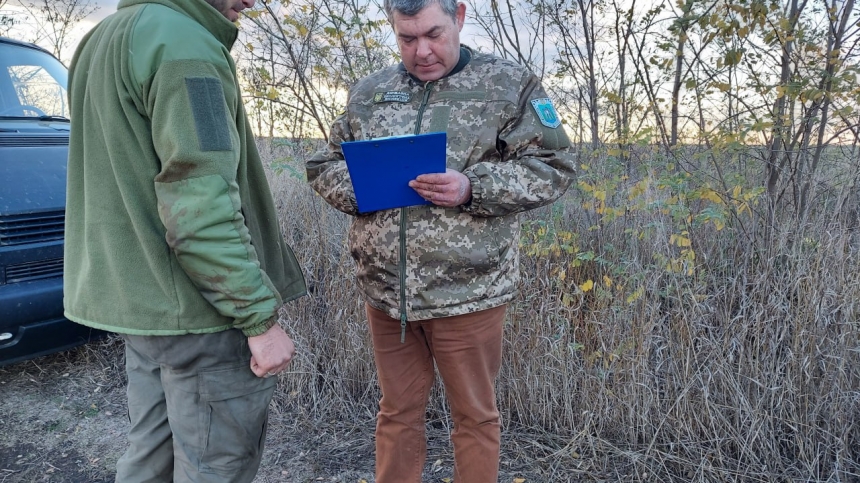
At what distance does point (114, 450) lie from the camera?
9.53 ft

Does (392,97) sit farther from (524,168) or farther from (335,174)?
(524,168)

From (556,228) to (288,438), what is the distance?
1835 millimetres

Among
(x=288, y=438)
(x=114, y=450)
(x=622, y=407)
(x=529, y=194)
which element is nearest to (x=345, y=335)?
(x=288, y=438)

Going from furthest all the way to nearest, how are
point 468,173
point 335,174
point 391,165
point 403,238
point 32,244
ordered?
point 32,244 < point 335,174 < point 403,238 < point 468,173 < point 391,165

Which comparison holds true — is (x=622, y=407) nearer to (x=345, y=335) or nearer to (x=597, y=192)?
(x=597, y=192)

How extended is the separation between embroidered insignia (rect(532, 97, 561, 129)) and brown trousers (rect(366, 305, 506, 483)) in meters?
0.63

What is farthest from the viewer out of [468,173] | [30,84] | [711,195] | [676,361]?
[30,84]

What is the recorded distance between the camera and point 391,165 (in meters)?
1.68

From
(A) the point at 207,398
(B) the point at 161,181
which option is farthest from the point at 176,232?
(A) the point at 207,398

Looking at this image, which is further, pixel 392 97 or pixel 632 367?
pixel 632 367

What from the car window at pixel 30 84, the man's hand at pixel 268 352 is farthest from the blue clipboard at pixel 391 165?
the car window at pixel 30 84

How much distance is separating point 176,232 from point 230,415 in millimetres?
485

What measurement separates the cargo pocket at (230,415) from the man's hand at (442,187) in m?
0.68

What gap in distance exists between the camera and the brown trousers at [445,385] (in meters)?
1.95
